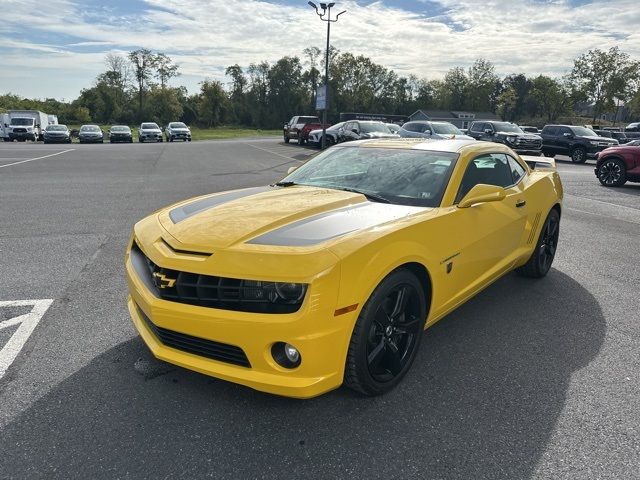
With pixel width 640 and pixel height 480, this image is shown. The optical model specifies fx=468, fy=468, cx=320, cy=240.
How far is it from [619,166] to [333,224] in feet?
44.7

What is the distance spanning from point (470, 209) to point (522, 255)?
1299 millimetres

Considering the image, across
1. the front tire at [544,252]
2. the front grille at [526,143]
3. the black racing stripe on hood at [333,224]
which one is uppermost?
the front grille at [526,143]

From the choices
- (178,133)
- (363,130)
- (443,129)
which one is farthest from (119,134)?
(443,129)

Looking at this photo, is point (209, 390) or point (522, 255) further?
point (522, 255)

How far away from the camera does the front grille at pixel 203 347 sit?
7.85 feet

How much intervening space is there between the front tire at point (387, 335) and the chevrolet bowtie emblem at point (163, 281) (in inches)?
39.5

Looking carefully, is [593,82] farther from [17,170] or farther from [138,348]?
[138,348]

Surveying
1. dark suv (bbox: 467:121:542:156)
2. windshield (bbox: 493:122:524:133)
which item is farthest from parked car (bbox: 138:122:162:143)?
windshield (bbox: 493:122:524:133)

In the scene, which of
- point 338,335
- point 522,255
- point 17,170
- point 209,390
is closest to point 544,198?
point 522,255

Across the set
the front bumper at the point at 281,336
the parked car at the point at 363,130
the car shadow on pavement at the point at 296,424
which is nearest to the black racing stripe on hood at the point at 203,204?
the front bumper at the point at 281,336

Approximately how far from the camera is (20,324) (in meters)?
3.60

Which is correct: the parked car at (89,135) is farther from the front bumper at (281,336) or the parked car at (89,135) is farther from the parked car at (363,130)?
the front bumper at (281,336)

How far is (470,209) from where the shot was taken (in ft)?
11.2

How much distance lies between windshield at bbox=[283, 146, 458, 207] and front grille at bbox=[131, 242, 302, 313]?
4.54 feet
